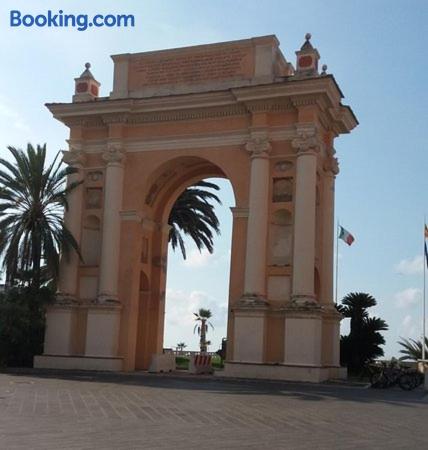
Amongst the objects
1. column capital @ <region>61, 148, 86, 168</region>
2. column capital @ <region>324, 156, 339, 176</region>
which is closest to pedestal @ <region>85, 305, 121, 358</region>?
column capital @ <region>61, 148, 86, 168</region>

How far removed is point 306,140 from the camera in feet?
80.8

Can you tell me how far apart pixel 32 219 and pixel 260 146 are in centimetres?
871

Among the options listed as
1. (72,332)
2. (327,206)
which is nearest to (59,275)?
(72,332)

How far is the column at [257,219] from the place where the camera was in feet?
80.3

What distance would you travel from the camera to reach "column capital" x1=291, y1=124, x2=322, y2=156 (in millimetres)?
24562

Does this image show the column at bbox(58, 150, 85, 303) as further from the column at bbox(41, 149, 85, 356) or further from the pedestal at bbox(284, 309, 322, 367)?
the pedestal at bbox(284, 309, 322, 367)

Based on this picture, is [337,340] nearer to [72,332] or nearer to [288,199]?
[288,199]

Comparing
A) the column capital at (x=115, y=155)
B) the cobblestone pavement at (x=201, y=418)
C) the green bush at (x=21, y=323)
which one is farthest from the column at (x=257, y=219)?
the green bush at (x=21, y=323)

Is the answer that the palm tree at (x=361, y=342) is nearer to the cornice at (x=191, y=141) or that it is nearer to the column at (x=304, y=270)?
the column at (x=304, y=270)

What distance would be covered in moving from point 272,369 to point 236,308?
7.66 ft

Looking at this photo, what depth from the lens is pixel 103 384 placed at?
63.1ft

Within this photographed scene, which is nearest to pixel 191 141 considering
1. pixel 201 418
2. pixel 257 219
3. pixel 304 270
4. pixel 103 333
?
pixel 257 219

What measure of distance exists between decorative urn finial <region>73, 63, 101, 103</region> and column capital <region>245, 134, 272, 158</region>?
23.4 ft

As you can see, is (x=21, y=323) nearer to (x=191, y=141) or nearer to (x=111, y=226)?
(x=111, y=226)
